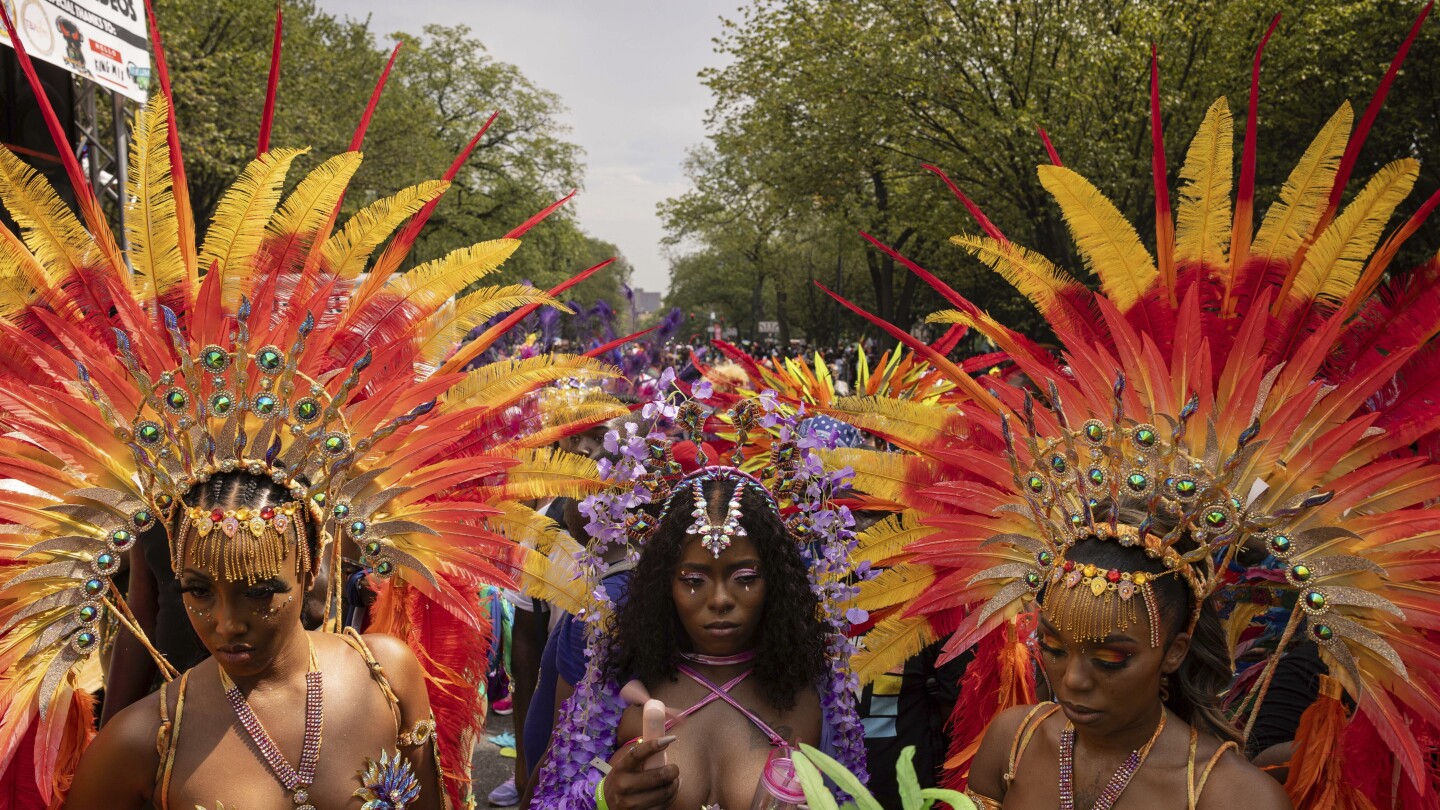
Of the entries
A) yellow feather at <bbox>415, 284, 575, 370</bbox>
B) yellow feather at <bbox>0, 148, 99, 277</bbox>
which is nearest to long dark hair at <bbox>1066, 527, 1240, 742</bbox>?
yellow feather at <bbox>415, 284, 575, 370</bbox>

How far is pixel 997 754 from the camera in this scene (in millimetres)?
2340

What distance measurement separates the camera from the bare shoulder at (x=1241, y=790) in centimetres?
203

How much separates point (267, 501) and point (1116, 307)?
202 cm

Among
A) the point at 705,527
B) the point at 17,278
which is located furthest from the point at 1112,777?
the point at 17,278

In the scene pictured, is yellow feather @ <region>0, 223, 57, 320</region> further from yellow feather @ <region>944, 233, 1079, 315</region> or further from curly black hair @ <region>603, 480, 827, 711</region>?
yellow feather @ <region>944, 233, 1079, 315</region>

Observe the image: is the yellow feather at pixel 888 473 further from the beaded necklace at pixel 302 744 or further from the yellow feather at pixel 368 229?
the beaded necklace at pixel 302 744

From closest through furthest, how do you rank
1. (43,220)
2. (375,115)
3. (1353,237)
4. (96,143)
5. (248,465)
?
(248,465), (1353,237), (43,220), (96,143), (375,115)

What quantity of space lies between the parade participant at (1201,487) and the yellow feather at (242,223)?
4.87 ft

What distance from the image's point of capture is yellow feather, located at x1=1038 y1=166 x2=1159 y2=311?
2.71 metres

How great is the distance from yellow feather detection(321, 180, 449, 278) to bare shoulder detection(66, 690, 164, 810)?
3.86 ft

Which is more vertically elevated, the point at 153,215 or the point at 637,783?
the point at 153,215

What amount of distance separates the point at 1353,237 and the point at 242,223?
2.60 meters

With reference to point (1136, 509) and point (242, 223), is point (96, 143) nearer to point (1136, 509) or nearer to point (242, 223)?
point (242, 223)

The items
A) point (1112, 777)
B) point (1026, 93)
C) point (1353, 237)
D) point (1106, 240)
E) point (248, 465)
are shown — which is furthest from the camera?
point (1026, 93)
